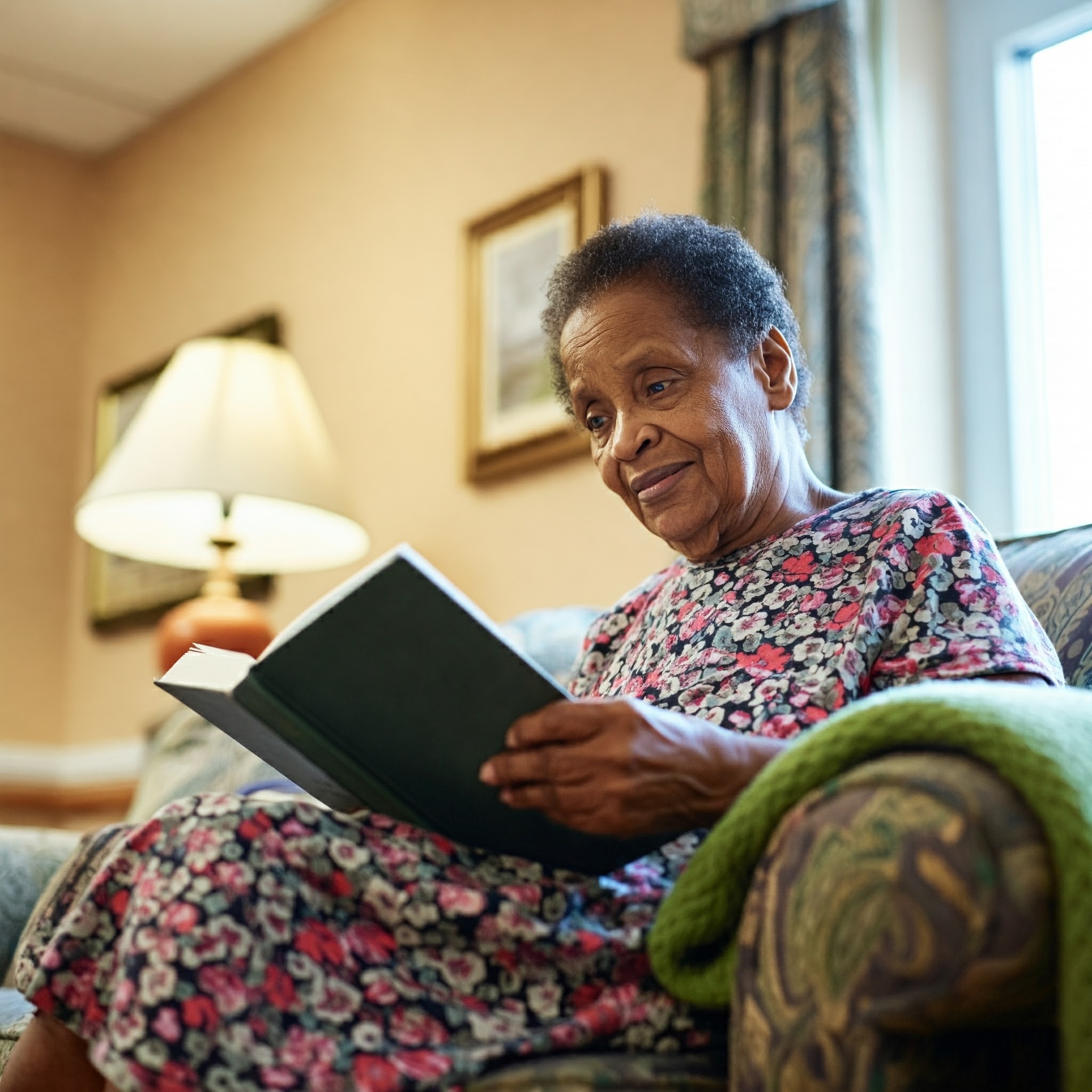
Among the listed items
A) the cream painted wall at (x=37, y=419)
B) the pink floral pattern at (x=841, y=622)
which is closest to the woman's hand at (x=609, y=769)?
the pink floral pattern at (x=841, y=622)

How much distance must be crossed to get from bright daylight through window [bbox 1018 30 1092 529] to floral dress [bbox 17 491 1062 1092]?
109 cm

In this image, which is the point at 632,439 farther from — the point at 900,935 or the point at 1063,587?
the point at 900,935

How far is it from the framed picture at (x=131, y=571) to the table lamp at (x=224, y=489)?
1.59ft

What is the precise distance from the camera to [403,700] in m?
1.15

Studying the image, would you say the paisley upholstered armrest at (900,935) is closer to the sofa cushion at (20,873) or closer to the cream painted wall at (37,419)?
the sofa cushion at (20,873)

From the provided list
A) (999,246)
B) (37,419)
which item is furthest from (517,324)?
(37,419)

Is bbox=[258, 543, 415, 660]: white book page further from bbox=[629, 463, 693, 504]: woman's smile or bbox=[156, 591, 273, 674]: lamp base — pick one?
bbox=[156, 591, 273, 674]: lamp base

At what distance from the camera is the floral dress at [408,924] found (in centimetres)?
107

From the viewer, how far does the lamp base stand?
3049mm

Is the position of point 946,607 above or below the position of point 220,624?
below

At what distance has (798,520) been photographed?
1643mm

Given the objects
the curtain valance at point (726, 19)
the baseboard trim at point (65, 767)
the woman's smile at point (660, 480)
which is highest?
the curtain valance at point (726, 19)

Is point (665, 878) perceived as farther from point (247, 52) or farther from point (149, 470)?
point (247, 52)

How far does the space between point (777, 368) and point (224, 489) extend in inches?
54.9
